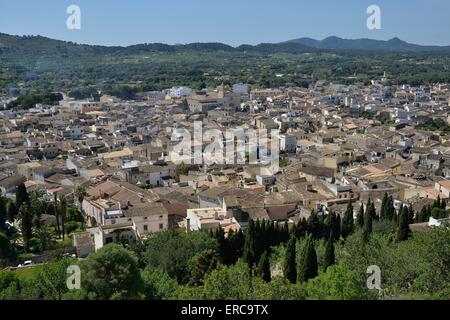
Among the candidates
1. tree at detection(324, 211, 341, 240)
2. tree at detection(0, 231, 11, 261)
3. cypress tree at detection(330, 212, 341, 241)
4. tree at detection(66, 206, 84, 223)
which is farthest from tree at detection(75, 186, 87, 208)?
cypress tree at detection(330, 212, 341, 241)

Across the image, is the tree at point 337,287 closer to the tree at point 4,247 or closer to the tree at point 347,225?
the tree at point 347,225

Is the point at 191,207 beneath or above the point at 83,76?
beneath

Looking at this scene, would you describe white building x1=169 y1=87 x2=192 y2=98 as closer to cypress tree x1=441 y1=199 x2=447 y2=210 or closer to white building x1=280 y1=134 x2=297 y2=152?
white building x1=280 y1=134 x2=297 y2=152

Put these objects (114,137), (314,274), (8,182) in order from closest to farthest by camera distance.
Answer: (314,274), (8,182), (114,137)

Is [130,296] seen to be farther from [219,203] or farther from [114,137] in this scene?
[114,137]

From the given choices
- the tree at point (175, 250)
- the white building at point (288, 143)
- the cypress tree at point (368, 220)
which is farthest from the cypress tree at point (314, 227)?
the white building at point (288, 143)

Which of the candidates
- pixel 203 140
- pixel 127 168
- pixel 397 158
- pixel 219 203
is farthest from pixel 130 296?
pixel 203 140

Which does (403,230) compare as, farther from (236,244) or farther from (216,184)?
(216,184)
